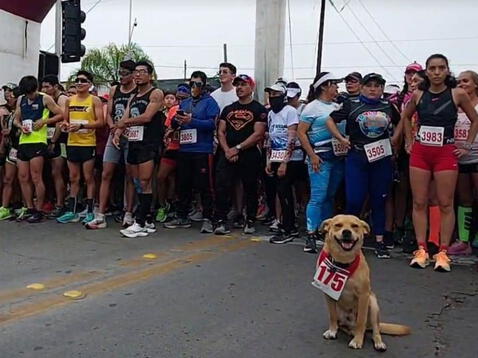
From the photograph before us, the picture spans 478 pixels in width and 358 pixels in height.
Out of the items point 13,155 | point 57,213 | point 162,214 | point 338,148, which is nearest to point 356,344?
point 338,148

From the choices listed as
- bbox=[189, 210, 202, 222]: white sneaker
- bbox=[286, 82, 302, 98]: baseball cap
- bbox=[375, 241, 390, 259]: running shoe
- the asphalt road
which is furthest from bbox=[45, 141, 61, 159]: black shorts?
bbox=[375, 241, 390, 259]: running shoe

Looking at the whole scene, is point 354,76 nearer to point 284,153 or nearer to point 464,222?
point 284,153

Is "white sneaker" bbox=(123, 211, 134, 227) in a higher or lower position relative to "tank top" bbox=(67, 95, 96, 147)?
lower

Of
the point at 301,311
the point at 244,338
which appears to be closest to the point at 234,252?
the point at 301,311

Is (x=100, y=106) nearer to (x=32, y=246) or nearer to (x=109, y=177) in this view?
(x=109, y=177)

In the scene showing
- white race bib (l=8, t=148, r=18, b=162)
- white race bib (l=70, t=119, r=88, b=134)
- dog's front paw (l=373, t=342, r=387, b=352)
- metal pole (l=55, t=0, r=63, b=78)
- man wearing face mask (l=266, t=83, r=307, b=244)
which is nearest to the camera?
dog's front paw (l=373, t=342, r=387, b=352)

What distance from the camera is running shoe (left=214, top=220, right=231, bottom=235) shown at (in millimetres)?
7508

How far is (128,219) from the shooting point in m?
7.72

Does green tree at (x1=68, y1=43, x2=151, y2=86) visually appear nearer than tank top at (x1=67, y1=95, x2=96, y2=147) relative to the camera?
No

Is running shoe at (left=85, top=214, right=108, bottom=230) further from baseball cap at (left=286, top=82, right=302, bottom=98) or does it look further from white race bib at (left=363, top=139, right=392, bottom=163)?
white race bib at (left=363, top=139, right=392, bottom=163)

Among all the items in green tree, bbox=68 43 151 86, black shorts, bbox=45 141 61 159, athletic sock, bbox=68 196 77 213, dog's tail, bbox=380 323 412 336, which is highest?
green tree, bbox=68 43 151 86

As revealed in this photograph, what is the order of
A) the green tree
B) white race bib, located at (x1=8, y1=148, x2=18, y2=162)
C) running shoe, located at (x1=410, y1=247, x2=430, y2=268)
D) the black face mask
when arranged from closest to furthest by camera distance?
running shoe, located at (x1=410, y1=247, x2=430, y2=268) → the black face mask → white race bib, located at (x1=8, y1=148, x2=18, y2=162) → the green tree

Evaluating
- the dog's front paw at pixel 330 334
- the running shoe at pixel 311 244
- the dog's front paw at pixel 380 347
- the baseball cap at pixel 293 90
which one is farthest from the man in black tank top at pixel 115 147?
the dog's front paw at pixel 380 347

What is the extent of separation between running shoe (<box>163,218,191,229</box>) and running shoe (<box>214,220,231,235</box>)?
55cm
